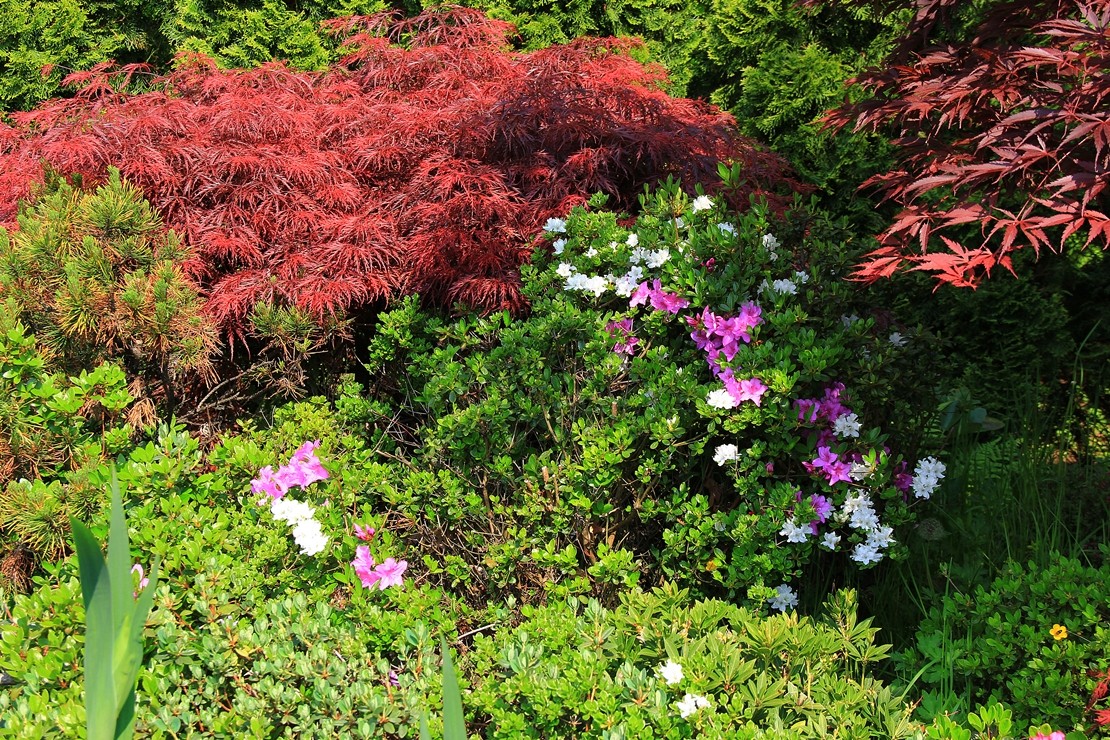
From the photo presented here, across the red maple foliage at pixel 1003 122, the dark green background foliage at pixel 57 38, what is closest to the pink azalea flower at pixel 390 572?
the red maple foliage at pixel 1003 122

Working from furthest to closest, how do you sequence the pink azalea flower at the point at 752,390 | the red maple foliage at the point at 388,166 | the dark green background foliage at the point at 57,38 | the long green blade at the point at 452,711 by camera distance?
the dark green background foliage at the point at 57,38 < the red maple foliage at the point at 388,166 < the pink azalea flower at the point at 752,390 < the long green blade at the point at 452,711

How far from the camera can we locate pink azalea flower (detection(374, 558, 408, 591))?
7.70 ft

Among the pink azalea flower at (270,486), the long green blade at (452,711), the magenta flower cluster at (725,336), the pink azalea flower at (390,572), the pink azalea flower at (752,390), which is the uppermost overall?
the long green blade at (452,711)

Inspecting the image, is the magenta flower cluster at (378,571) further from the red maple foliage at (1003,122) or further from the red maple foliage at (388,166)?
the red maple foliage at (1003,122)

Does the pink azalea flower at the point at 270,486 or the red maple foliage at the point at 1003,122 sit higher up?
the red maple foliage at the point at 1003,122

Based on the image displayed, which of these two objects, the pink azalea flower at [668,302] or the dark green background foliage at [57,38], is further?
the dark green background foliage at [57,38]

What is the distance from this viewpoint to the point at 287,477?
2.53 meters

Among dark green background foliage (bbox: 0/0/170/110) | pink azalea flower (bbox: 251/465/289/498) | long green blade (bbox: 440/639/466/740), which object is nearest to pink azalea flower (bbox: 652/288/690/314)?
pink azalea flower (bbox: 251/465/289/498)

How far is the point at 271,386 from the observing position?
358cm

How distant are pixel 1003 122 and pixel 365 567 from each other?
1.99 m

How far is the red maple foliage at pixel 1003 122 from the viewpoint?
1.92 m

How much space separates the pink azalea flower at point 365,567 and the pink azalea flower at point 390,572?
1 centimetres

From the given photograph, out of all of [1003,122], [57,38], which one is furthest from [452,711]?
[57,38]

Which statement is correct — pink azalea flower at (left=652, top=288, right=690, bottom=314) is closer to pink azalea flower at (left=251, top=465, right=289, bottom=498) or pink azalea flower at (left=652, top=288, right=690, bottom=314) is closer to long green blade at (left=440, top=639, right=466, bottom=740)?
pink azalea flower at (left=251, top=465, right=289, bottom=498)
